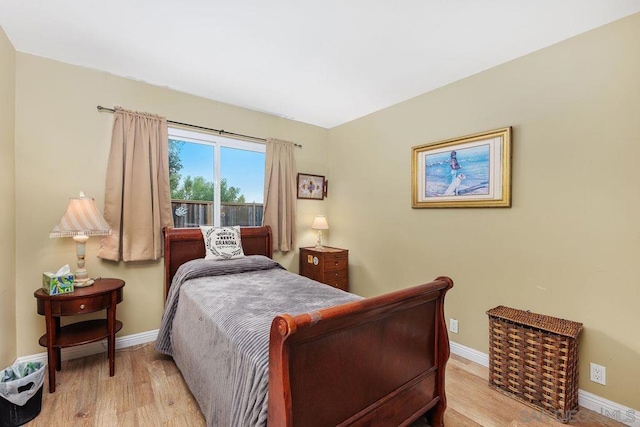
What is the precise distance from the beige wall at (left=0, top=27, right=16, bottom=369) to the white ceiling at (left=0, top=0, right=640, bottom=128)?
0.82 feet

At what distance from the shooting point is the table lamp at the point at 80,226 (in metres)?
2.20

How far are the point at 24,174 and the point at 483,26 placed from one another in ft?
11.8

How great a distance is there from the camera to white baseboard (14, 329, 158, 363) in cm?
240

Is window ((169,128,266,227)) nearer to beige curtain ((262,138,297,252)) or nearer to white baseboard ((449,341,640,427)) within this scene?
beige curtain ((262,138,297,252))

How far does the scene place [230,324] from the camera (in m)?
1.60

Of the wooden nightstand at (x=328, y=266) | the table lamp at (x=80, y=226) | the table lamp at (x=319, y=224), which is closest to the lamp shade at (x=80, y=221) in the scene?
the table lamp at (x=80, y=226)

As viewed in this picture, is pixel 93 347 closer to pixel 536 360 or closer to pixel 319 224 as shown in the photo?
pixel 319 224

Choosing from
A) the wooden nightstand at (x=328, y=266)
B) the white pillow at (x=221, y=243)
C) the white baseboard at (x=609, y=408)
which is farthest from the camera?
the wooden nightstand at (x=328, y=266)

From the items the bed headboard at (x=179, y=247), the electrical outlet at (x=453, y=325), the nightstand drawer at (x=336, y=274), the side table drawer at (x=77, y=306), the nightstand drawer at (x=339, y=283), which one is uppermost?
the bed headboard at (x=179, y=247)

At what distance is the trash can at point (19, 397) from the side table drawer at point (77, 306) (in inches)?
13.9

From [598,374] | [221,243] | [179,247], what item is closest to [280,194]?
[221,243]

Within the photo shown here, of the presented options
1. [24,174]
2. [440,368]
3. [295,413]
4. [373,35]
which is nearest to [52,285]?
[24,174]

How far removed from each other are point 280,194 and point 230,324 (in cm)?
226

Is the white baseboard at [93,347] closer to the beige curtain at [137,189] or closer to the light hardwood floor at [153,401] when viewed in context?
the light hardwood floor at [153,401]
